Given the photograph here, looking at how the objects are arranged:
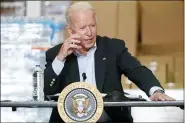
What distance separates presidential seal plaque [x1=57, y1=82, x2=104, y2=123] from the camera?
1.78 metres

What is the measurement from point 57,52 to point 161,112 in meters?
1.00

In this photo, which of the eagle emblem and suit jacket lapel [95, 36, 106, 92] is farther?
suit jacket lapel [95, 36, 106, 92]

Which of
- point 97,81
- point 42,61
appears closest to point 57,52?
point 97,81

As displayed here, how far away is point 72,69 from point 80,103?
1.45ft

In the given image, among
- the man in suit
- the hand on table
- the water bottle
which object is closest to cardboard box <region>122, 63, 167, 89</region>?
the man in suit

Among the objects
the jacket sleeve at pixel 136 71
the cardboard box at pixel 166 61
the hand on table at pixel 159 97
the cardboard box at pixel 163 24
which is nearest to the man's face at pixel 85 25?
the jacket sleeve at pixel 136 71

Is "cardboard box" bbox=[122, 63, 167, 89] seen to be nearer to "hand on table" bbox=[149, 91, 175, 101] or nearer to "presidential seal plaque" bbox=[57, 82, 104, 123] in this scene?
"hand on table" bbox=[149, 91, 175, 101]

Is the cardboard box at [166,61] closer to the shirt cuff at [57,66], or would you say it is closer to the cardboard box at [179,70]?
the cardboard box at [179,70]

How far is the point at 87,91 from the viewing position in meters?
1.79

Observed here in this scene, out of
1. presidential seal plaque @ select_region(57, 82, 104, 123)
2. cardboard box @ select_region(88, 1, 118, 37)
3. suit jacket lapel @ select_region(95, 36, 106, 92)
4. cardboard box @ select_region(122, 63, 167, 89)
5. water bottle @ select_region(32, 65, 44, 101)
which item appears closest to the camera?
presidential seal plaque @ select_region(57, 82, 104, 123)

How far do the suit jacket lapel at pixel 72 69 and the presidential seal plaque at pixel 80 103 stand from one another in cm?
41

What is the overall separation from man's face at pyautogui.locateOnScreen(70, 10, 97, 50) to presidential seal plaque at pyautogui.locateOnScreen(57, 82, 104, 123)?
432 mm

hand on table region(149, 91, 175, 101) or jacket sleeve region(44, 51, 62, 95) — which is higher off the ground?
jacket sleeve region(44, 51, 62, 95)

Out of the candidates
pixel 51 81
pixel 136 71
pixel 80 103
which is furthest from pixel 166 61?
pixel 80 103
